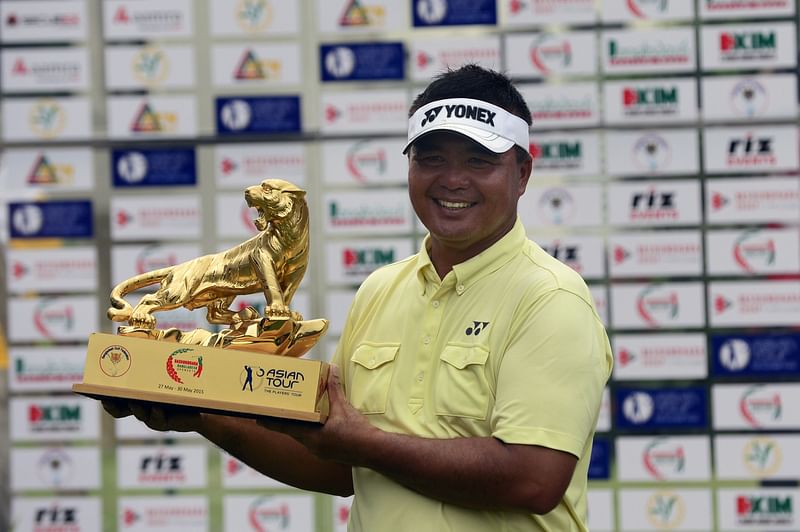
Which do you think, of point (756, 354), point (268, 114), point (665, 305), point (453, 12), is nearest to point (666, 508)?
point (756, 354)

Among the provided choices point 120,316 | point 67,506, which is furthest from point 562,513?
point 67,506

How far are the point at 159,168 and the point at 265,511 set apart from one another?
1668 mm

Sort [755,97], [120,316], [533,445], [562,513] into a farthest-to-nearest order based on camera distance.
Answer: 1. [755,97]
2. [120,316]
3. [562,513]
4. [533,445]

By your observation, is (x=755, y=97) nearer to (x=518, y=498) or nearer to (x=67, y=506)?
(x=518, y=498)

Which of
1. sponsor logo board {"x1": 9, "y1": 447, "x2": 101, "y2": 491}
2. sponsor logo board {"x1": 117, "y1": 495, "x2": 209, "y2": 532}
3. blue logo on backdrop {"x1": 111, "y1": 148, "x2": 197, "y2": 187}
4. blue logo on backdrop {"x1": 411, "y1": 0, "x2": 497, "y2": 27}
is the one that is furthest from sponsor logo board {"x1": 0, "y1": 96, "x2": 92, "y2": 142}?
sponsor logo board {"x1": 117, "y1": 495, "x2": 209, "y2": 532}

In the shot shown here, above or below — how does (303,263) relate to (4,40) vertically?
below

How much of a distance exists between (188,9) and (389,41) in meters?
0.94

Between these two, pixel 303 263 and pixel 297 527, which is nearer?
pixel 303 263

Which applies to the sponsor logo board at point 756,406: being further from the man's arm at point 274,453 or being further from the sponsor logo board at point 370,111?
the man's arm at point 274,453

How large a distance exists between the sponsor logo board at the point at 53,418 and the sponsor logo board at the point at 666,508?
2.49m

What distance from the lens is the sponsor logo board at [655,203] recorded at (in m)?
4.57

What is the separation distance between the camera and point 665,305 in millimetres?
4586

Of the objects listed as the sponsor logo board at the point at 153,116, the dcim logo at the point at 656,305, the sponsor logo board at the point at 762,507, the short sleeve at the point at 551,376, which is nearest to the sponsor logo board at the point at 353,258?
the sponsor logo board at the point at 153,116

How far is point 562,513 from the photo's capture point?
73.2 inches
